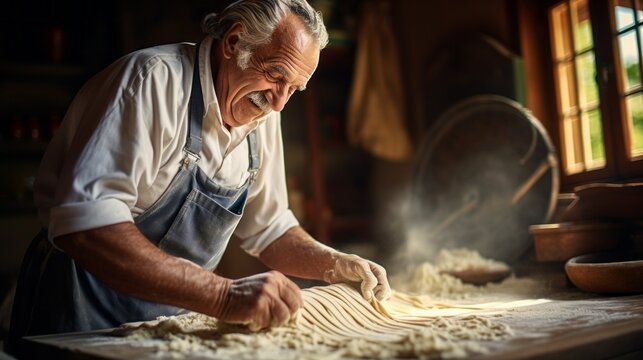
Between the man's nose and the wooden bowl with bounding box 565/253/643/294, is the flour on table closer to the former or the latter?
the wooden bowl with bounding box 565/253/643/294

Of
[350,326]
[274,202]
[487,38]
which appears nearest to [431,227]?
[487,38]

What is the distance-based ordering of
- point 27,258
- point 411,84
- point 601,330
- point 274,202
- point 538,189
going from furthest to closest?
point 411,84 → point 538,189 → point 274,202 → point 27,258 → point 601,330

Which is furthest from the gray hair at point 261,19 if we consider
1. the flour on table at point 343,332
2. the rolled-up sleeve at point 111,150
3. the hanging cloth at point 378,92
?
the hanging cloth at point 378,92

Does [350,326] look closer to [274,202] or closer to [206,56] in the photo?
[274,202]

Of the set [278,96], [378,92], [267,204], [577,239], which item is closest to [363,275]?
[267,204]

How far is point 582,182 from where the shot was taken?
9.59ft

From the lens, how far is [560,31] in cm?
321

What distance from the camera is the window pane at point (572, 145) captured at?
303cm

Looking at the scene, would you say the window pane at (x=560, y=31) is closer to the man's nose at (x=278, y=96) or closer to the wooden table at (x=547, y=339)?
the wooden table at (x=547, y=339)

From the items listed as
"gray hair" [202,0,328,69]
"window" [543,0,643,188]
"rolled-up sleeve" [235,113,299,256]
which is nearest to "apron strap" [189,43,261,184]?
"gray hair" [202,0,328,69]

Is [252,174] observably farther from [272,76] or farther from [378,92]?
[378,92]

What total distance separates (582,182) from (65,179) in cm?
238

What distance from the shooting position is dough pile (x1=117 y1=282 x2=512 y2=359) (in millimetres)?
1175

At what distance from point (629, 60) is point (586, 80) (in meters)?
0.28
